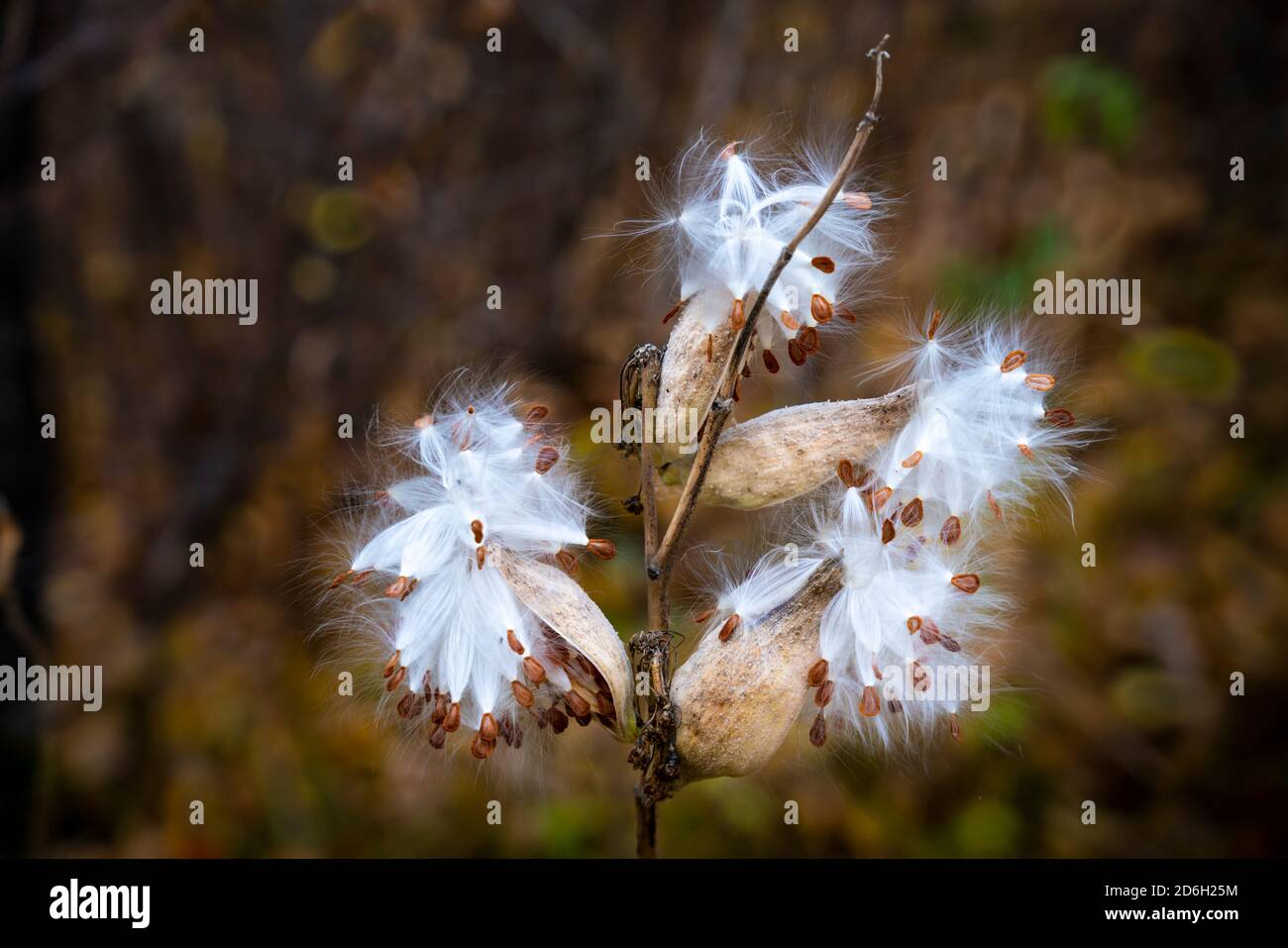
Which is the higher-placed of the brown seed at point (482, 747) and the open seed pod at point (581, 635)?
the open seed pod at point (581, 635)

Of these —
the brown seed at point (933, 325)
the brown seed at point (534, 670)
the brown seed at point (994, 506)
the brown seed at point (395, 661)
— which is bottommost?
the brown seed at point (534, 670)

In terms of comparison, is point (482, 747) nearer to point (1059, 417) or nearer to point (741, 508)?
point (741, 508)

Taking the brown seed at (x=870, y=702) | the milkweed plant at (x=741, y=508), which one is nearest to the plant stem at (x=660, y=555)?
the milkweed plant at (x=741, y=508)

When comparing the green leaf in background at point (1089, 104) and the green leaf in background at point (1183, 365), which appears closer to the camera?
the green leaf in background at point (1183, 365)

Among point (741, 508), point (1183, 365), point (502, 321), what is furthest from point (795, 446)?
point (502, 321)

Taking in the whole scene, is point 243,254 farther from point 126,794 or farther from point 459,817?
point 459,817

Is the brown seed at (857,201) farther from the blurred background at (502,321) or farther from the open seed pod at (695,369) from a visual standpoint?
the blurred background at (502,321)

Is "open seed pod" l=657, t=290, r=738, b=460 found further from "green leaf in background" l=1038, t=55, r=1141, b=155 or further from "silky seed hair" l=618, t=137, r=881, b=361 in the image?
"green leaf in background" l=1038, t=55, r=1141, b=155
